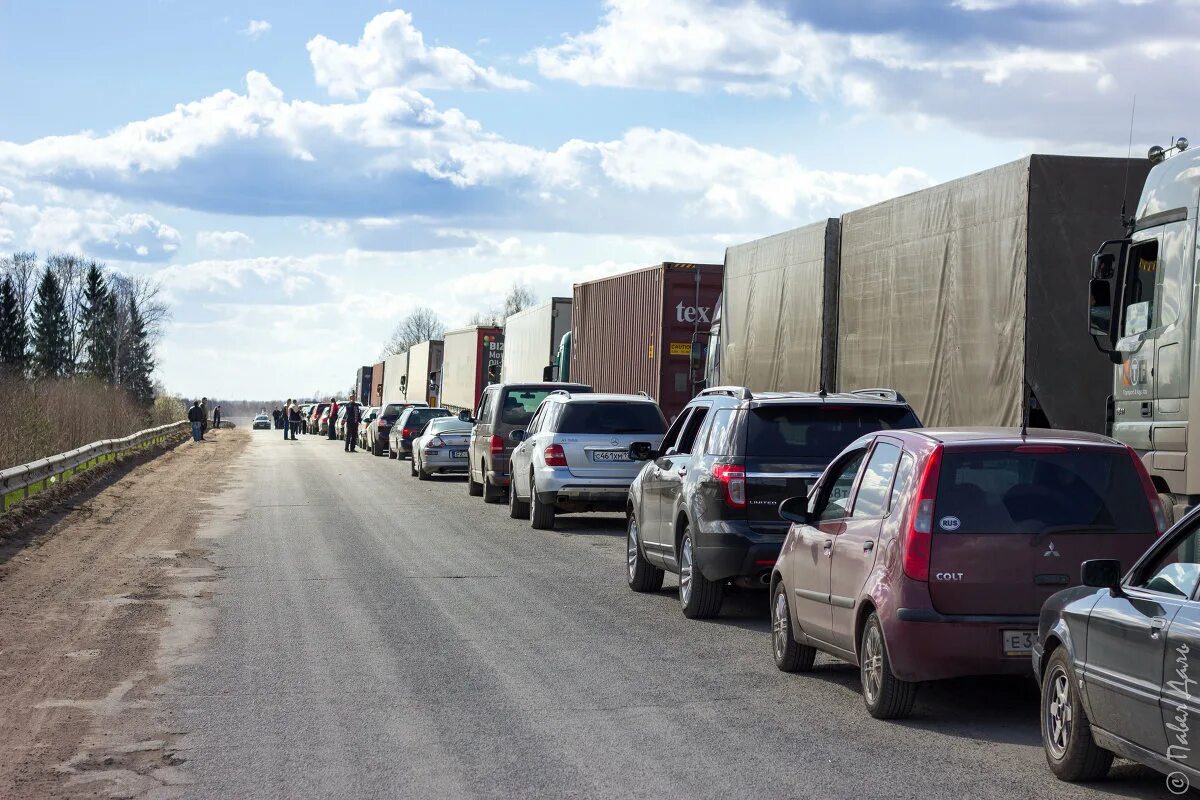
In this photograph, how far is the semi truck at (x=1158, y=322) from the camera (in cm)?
1054

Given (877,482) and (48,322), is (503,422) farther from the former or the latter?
(48,322)

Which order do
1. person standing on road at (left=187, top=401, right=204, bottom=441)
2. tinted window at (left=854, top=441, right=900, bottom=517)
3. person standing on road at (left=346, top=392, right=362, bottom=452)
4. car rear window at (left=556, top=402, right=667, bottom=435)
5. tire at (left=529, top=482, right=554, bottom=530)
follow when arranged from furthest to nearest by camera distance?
person standing on road at (left=187, top=401, right=204, bottom=441)
person standing on road at (left=346, top=392, right=362, bottom=452)
tire at (left=529, top=482, right=554, bottom=530)
car rear window at (left=556, top=402, right=667, bottom=435)
tinted window at (left=854, top=441, right=900, bottom=517)

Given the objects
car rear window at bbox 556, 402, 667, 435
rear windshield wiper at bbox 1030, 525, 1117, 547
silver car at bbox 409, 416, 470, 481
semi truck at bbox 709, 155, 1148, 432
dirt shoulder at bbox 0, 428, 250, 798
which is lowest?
dirt shoulder at bbox 0, 428, 250, 798

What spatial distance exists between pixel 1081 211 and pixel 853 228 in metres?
4.45

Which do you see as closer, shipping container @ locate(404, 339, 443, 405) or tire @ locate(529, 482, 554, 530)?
tire @ locate(529, 482, 554, 530)

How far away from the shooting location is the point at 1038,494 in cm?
769

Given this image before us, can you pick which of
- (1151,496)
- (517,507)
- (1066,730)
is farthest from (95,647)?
(517,507)

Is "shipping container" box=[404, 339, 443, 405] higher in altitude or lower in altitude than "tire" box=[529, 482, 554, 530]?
higher

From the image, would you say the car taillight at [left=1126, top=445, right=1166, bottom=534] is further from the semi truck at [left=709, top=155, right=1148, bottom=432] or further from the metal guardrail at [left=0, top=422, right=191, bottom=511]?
the metal guardrail at [left=0, top=422, right=191, bottom=511]

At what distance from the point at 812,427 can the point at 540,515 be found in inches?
371

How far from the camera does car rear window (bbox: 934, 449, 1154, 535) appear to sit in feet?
25.1

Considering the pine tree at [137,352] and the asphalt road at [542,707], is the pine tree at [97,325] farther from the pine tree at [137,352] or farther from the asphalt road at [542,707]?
the asphalt road at [542,707]

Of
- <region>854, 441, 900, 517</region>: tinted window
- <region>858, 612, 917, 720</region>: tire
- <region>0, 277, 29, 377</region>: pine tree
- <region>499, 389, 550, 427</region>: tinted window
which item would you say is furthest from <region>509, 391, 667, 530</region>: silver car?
<region>0, 277, 29, 377</region>: pine tree

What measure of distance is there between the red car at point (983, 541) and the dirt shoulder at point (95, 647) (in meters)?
3.53
